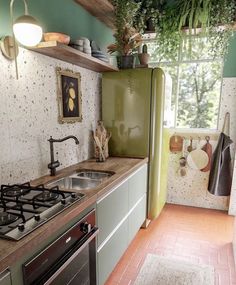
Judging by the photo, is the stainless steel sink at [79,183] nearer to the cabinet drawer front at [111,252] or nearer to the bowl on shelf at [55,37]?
the cabinet drawer front at [111,252]

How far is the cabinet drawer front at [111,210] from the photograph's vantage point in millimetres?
1531

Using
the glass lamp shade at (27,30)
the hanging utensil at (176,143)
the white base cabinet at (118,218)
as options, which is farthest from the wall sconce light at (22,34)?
the hanging utensil at (176,143)

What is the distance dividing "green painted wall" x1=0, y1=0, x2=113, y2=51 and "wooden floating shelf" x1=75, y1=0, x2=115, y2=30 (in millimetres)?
43

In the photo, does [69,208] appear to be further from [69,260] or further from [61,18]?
[61,18]

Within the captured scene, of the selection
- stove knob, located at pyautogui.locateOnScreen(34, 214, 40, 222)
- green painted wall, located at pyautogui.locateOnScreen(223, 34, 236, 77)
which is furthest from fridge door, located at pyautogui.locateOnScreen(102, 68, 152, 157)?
stove knob, located at pyautogui.locateOnScreen(34, 214, 40, 222)

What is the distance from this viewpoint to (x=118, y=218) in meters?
1.84

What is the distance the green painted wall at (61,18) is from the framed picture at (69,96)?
1.20 feet

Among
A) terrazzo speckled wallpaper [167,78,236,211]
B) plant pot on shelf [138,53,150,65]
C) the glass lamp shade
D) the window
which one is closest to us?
the glass lamp shade

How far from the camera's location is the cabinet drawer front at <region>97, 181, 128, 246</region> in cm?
153

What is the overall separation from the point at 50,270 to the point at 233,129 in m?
2.84

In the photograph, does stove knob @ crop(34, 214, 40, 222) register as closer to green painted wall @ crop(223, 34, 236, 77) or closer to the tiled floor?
the tiled floor

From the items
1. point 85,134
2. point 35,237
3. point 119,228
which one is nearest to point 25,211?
point 35,237

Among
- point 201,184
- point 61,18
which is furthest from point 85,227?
point 201,184

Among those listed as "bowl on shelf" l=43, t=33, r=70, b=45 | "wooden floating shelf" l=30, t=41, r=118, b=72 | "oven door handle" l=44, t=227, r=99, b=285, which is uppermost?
"bowl on shelf" l=43, t=33, r=70, b=45
